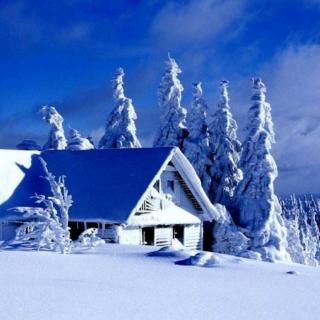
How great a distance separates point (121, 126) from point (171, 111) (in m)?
5.02

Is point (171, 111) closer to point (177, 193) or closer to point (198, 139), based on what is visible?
point (198, 139)

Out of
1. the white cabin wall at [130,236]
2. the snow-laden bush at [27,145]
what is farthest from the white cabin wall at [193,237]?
the snow-laden bush at [27,145]

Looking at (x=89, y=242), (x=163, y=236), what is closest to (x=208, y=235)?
(x=163, y=236)

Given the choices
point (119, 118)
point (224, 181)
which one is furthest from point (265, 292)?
point (119, 118)

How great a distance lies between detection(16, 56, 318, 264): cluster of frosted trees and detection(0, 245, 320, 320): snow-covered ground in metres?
Result: 19.4

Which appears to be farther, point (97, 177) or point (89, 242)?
point (97, 177)

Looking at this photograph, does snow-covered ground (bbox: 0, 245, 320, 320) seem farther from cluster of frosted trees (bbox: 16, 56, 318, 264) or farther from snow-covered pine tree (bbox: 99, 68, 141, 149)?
snow-covered pine tree (bbox: 99, 68, 141, 149)

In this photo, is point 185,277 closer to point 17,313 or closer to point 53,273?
point 53,273

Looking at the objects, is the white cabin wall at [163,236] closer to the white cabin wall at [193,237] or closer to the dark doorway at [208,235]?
the white cabin wall at [193,237]

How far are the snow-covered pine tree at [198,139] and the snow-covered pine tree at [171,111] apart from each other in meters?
1.07

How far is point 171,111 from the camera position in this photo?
44031 millimetres

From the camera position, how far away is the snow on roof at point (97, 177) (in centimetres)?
2694

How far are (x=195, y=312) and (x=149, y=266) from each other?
17.6 feet

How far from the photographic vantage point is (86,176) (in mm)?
29281
